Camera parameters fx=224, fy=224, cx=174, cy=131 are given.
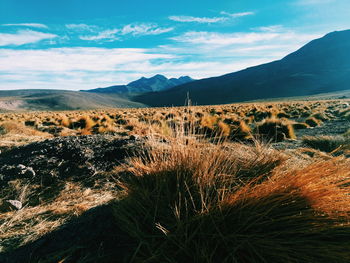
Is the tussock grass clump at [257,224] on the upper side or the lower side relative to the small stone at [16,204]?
upper

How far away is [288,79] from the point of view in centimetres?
12075

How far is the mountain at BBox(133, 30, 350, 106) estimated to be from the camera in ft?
359

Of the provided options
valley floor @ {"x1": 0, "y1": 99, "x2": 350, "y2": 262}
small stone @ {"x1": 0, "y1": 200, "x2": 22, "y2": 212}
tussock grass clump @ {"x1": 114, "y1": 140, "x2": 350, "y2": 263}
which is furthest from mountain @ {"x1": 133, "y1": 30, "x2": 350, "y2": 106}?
tussock grass clump @ {"x1": 114, "y1": 140, "x2": 350, "y2": 263}

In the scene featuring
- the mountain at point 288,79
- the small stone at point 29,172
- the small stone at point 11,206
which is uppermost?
the mountain at point 288,79

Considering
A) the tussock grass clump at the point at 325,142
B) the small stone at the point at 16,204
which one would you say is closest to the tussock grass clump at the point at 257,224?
the small stone at the point at 16,204

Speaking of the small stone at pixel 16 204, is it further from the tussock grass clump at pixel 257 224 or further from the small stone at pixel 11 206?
the tussock grass clump at pixel 257 224

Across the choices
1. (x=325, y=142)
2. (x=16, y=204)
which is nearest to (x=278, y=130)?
(x=325, y=142)

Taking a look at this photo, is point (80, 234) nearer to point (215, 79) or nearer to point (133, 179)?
point (133, 179)

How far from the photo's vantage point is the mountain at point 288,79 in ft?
359

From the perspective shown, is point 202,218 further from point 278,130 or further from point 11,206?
point 278,130

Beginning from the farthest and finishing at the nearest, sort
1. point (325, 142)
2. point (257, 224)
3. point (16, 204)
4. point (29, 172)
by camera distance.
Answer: point (325, 142)
point (29, 172)
point (16, 204)
point (257, 224)

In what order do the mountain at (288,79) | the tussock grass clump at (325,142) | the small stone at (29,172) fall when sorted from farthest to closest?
the mountain at (288,79) → the tussock grass clump at (325,142) → the small stone at (29,172)

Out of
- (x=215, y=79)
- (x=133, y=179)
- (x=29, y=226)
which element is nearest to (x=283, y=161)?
(x=133, y=179)

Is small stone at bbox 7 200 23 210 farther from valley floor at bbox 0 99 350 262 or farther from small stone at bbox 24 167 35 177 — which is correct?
small stone at bbox 24 167 35 177
